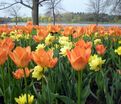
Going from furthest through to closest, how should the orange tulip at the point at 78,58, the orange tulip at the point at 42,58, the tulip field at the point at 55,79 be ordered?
the orange tulip at the point at 42,58, the tulip field at the point at 55,79, the orange tulip at the point at 78,58

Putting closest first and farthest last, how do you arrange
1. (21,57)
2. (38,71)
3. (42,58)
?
(21,57)
(42,58)
(38,71)

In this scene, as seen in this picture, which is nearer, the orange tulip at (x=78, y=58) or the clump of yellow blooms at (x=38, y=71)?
the orange tulip at (x=78, y=58)

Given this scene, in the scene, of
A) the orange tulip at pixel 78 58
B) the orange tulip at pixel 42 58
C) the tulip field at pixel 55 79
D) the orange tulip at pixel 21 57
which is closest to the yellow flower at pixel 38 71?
the tulip field at pixel 55 79

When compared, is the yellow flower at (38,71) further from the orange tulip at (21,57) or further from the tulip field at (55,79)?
the orange tulip at (21,57)

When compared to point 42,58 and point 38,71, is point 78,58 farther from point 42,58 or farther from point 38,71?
point 38,71

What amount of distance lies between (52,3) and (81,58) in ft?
117

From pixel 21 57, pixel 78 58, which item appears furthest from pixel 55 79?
pixel 78 58

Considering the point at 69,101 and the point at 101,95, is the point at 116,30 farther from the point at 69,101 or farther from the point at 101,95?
the point at 69,101

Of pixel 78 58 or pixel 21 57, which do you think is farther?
pixel 21 57

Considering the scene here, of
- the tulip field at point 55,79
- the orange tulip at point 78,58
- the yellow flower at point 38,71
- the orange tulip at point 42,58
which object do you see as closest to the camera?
the orange tulip at point 78,58

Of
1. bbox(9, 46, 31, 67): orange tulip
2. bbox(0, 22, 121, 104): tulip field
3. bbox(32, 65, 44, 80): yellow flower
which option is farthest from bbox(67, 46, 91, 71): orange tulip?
bbox(32, 65, 44, 80): yellow flower

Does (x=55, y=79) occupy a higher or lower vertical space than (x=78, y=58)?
lower

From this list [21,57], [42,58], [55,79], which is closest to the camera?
[21,57]

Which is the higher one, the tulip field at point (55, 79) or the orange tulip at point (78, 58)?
the orange tulip at point (78, 58)
